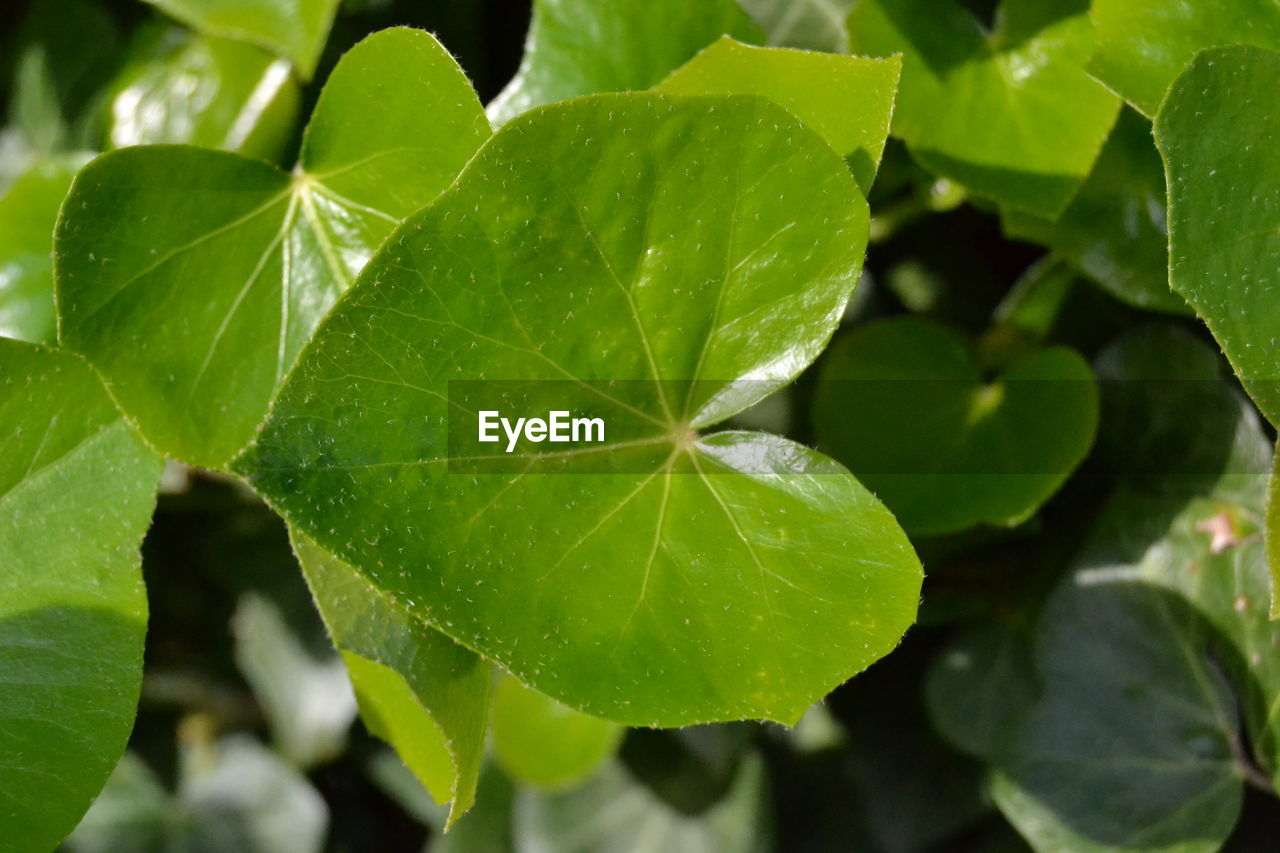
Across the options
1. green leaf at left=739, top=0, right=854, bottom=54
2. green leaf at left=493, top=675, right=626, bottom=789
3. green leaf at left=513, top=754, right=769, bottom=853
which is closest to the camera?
green leaf at left=739, top=0, right=854, bottom=54

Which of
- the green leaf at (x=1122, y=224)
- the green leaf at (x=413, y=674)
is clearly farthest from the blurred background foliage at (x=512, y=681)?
the green leaf at (x=413, y=674)

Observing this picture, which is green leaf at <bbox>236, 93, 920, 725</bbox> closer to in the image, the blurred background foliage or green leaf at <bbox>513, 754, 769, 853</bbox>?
the blurred background foliage

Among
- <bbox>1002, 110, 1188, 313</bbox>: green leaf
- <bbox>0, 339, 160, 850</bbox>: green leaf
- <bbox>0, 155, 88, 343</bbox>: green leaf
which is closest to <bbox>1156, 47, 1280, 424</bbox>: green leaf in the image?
<bbox>1002, 110, 1188, 313</bbox>: green leaf

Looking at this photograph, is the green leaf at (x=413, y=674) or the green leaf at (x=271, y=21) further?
the green leaf at (x=271, y=21)

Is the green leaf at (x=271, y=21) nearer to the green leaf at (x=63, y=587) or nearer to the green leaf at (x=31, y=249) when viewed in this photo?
the green leaf at (x=31, y=249)

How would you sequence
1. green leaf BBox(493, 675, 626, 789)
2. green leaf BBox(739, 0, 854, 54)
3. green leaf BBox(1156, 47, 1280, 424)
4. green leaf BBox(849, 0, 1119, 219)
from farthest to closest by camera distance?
green leaf BBox(493, 675, 626, 789) < green leaf BBox(739, 0, 854, 54) < green leaf BBox(849, 0, 1119, 219) < green leaf BBox(1156, 47, 1280, 424)

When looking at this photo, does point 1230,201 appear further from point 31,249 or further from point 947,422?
point 31,249

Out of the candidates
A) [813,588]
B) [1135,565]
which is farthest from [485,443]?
[1135,565]
